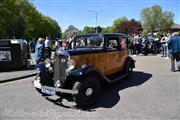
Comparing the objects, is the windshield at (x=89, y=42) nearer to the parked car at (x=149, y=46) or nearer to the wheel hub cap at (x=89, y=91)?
the wheel hub cap at (x=89, y=91)

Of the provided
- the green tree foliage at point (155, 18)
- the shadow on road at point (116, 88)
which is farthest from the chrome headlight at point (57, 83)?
the green tree foliage at point (155, 18)

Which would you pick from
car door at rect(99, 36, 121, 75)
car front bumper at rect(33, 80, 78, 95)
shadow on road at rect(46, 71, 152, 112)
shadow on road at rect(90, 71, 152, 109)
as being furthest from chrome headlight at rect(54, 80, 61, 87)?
car door at rect(99, 36, 121, 75)

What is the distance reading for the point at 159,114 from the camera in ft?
23.7

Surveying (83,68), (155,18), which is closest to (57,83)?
(83,68)

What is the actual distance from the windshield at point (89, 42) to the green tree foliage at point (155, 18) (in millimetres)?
100134

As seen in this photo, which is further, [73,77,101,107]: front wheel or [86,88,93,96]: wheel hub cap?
[86,88,93,96]: wheel hub cap

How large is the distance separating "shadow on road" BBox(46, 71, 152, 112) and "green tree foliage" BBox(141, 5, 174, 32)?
9864 cm

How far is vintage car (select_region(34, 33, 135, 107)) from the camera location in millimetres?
8242

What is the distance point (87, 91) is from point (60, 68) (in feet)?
3.44

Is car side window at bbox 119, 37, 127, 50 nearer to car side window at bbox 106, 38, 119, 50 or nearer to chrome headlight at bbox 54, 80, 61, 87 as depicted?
car side window at bbox 106, 38, 119, 50

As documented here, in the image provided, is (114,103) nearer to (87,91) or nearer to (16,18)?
(87,91)

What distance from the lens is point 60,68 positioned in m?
8.73

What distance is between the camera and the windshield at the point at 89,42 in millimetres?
10078

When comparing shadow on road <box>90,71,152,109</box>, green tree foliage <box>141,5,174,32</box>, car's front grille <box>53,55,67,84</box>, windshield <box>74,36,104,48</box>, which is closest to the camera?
shadow on road <box>90,71,152,109</box>
